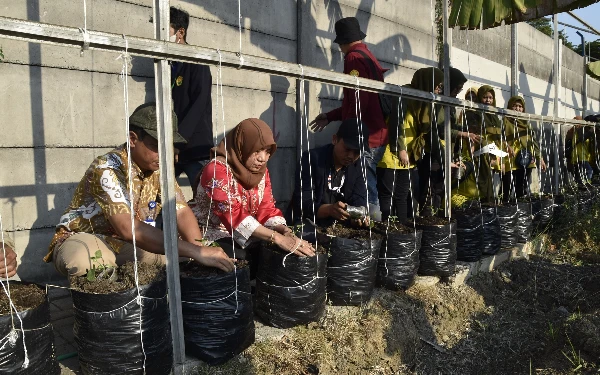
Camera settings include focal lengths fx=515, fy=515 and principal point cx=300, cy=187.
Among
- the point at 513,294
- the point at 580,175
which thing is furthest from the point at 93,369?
the point at 580,175

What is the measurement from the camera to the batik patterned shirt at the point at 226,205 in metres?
2.93

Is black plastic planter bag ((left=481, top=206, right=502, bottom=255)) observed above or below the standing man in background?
below

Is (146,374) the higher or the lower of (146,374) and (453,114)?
the lower

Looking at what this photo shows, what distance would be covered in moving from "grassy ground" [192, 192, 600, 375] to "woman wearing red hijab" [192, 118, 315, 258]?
0.54 m

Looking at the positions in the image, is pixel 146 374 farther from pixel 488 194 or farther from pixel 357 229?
pixel 488 194

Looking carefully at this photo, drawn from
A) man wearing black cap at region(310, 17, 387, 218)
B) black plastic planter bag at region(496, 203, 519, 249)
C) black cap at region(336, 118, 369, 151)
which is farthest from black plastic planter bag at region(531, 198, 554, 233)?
black cap at region(336, 118, 369, 151)

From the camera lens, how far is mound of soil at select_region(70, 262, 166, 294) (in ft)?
6.92

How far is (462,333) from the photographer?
359cm

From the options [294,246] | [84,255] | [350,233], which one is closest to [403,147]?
[350,233]

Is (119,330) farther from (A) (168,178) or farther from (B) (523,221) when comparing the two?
(B) (523,221)

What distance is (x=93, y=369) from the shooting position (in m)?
2.12

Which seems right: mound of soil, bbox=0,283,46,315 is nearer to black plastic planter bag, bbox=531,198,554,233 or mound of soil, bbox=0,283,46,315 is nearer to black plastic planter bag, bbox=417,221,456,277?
black plastic planter bag, bbox=417,221,456,277

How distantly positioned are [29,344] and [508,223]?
175 inches

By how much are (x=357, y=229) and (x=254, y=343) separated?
1.16 m
